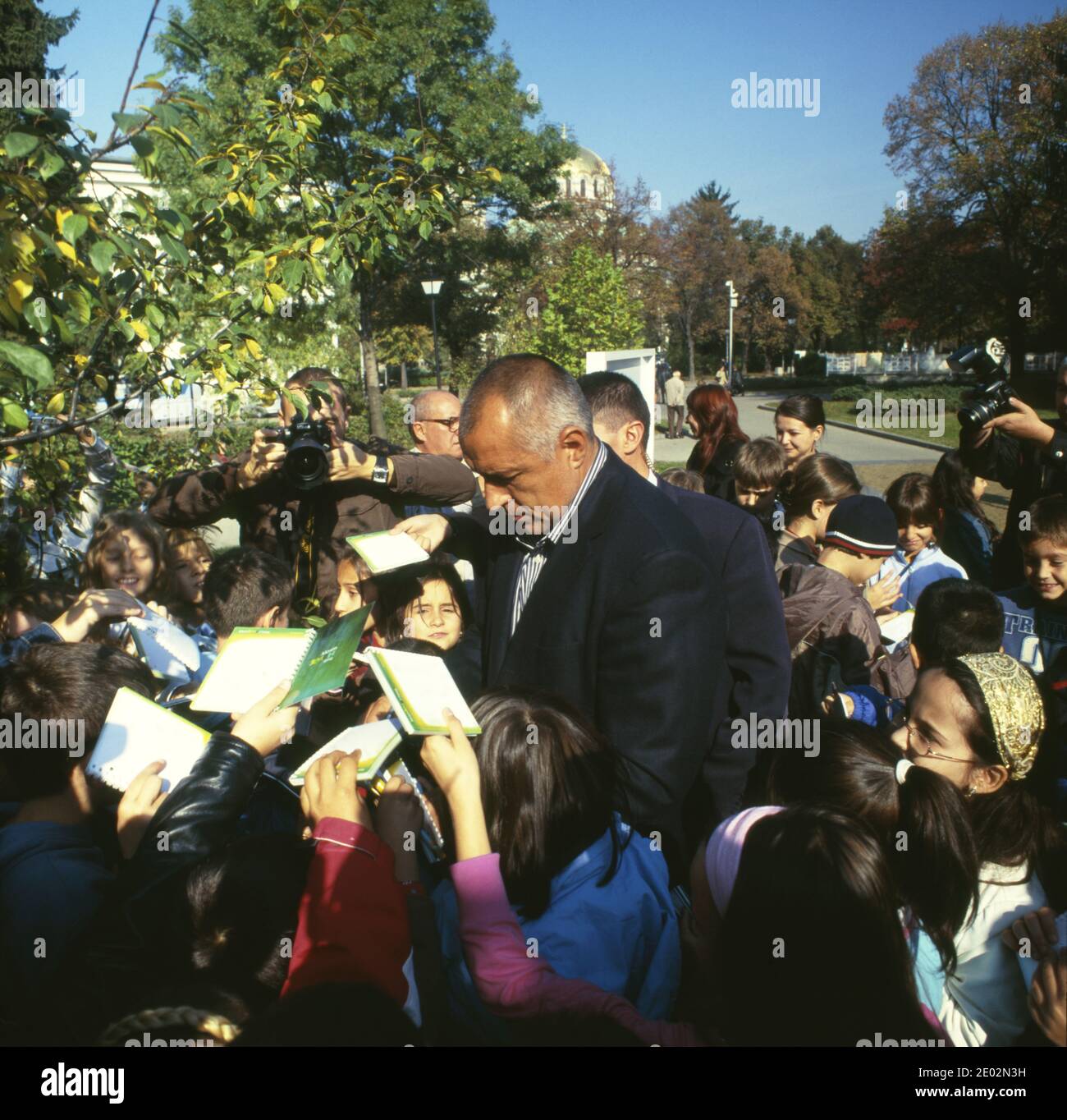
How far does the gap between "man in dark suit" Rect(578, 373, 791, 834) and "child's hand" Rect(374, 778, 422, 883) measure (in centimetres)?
86

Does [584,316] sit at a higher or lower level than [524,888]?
higher

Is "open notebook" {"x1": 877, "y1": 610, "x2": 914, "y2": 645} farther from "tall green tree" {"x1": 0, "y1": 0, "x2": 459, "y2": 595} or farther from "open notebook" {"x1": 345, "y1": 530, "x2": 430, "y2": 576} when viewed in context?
"tall green tree" {"x1": 0, "y1": 0, "x2": 459, "y2": 595}

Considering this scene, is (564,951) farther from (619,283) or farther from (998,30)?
(998,30)

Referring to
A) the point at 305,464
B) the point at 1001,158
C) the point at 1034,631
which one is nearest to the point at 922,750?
the point at 1034,631

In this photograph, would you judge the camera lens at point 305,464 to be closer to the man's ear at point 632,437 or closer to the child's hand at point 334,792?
the man's ear at point 632,437

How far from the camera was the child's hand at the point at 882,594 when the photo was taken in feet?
13.1

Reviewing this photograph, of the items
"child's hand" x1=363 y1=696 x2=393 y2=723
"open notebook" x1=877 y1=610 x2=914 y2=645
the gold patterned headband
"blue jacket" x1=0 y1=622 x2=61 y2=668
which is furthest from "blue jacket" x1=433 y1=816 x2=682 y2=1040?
"open notebook" x1=877 y1=610 x2=914 y2=645

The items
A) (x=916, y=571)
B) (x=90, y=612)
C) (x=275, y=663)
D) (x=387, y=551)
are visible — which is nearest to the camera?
(x=275, y=663)

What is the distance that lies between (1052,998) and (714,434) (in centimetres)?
408

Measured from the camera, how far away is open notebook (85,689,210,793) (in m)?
2.15

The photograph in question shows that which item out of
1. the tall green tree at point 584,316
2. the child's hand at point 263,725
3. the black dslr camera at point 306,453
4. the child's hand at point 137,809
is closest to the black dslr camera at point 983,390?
the black dslr camera at point 306,453

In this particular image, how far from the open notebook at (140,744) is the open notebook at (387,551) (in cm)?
65

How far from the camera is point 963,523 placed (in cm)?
530

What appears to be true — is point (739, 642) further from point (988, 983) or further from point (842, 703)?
point (988, 983)
